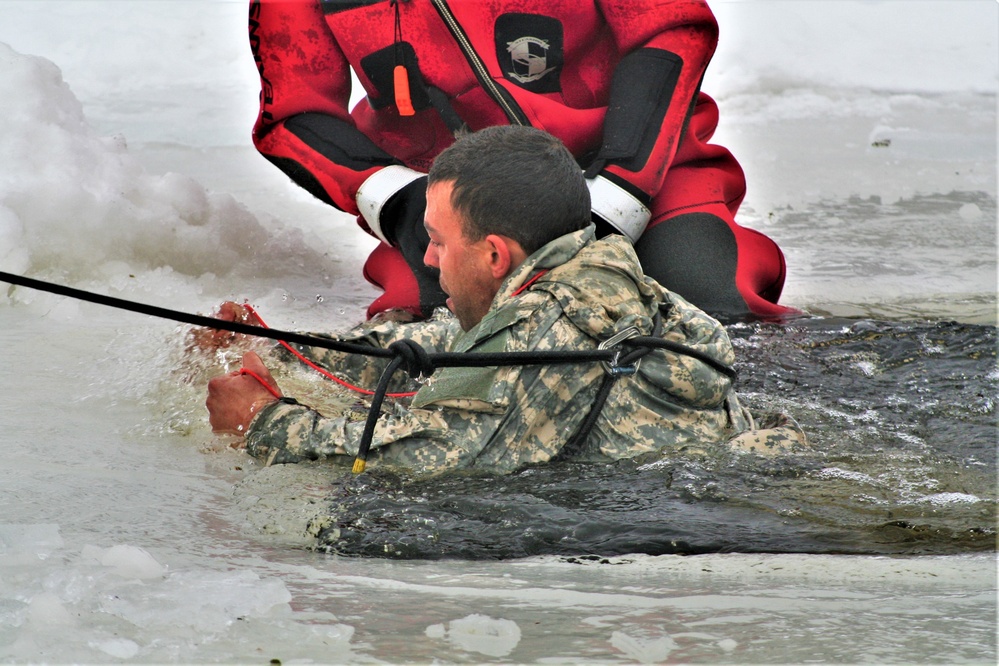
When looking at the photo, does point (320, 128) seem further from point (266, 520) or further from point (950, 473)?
point (950, 473)

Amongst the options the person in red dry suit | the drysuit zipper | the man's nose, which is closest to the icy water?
the person in red dry suit

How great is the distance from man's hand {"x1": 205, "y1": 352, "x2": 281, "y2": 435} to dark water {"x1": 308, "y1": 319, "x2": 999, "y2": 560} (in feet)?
0.84

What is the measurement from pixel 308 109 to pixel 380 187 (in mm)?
432

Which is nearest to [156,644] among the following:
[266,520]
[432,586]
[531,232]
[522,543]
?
[432,586]

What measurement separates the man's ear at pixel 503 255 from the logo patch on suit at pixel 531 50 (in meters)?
1.62

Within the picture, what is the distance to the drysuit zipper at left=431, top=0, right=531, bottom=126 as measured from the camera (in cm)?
357

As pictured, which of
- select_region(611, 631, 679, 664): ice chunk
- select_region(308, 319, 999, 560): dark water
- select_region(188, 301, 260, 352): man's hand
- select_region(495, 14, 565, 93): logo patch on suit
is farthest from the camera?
select_region(495, 14, 565, 93): logo patch on suit

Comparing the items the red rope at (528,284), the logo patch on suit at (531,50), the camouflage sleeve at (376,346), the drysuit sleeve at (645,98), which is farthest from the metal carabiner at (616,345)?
the logo patch on suit at (531,50)

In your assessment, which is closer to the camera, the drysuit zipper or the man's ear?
the man's ear

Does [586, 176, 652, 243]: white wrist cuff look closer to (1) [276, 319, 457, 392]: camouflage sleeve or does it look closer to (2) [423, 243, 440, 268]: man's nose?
(1) [276, 319, 457, 392]: camouflage sleeve

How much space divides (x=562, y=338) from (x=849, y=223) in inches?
141

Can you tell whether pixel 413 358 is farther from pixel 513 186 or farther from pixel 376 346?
pixel 376 346

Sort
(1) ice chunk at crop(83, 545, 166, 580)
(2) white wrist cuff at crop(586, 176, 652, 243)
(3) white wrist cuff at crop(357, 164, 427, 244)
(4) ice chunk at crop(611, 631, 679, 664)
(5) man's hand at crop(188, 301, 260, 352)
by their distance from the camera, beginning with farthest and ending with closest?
(3) white wrist cuff at crop(357, 164, 427, 244)
(2) white wrist cuff at crop(586, 176, 652, 243)
(5) man's hand at crop(188, 301, 260, 352)
(1) ice chunk at crop(83, 545, 166, 580)
(4) ice chunk at crop(611, 631, 679, 664)

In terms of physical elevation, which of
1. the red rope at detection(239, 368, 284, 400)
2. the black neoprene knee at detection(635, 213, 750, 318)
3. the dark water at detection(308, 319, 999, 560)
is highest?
the black neoprene knee at detection(635, 213, 750, 318)
